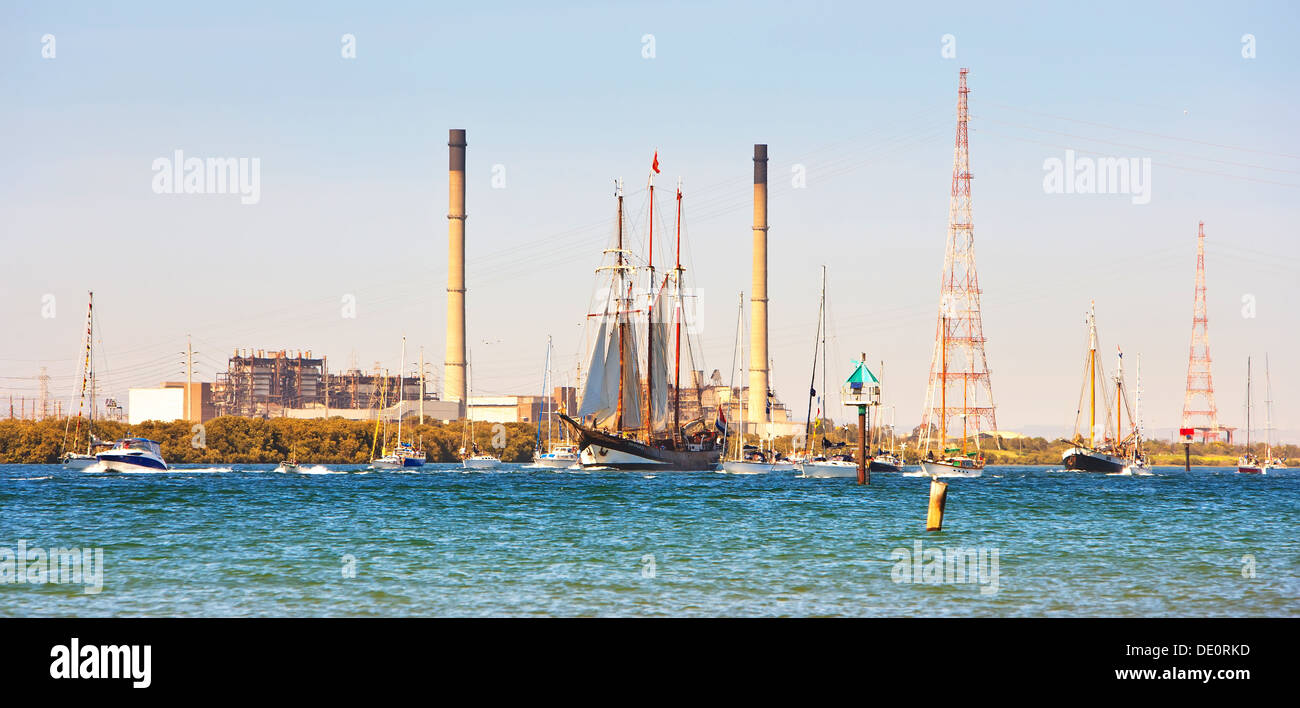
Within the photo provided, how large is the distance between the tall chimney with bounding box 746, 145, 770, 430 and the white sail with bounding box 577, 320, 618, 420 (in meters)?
45.6

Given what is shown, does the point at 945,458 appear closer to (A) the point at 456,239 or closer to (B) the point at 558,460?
(B) the point at 558,460

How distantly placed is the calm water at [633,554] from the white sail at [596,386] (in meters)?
52.1

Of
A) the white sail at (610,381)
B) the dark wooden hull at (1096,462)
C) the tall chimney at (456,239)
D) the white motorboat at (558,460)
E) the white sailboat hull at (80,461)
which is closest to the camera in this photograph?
the white sailboat hull at (80,461)

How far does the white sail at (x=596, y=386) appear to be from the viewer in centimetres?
13150

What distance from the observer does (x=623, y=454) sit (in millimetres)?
131625

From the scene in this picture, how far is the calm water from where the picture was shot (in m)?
28.3

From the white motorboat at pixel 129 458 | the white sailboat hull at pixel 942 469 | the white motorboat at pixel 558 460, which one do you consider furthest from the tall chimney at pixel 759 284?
the white motorboat at pixel 129 458

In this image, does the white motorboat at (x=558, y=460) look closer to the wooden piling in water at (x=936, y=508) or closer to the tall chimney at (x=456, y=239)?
the tall chimney at (x=456, y=239)

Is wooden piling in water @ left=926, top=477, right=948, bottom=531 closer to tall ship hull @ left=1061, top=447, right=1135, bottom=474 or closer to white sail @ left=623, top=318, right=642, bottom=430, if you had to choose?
white sail @ left=623, top=318, right=642, bottom=430

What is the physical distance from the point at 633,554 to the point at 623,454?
9198 centimetres

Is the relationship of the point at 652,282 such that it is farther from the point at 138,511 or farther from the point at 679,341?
the point at 138,511

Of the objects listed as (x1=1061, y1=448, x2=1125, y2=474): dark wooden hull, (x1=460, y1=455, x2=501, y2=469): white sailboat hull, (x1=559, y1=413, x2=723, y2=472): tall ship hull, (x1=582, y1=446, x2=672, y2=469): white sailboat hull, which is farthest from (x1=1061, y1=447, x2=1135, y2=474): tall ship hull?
(x1=460, y1=455, x2=501, y2=469): white sailboat hull
